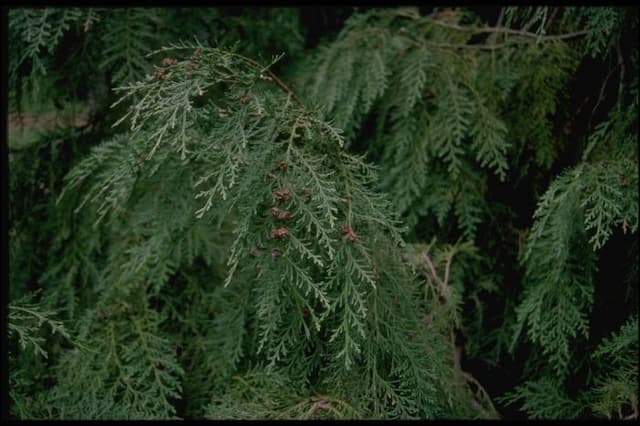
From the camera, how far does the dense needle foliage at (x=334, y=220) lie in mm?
1486

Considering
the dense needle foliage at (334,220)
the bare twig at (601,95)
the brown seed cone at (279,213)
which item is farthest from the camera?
the bare twig at (601,95)

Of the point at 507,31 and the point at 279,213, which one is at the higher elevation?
the point at 507,31

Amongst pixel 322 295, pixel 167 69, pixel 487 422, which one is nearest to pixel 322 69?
pixel 167 69

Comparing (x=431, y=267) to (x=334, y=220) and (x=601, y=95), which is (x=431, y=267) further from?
(x=601, y=95)

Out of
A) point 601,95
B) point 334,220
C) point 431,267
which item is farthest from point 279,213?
point 601,95

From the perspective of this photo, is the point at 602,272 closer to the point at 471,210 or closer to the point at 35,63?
the point at 471,210

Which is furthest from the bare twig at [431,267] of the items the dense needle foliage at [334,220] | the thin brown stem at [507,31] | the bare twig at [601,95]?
the thin brown stem at [507,31]

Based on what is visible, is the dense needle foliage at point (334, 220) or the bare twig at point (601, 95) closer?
the dense needle foliage at point (334, 220)

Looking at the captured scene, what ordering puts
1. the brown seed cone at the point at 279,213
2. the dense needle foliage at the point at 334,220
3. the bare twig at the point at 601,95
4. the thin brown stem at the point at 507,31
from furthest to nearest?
the thin brown stem at the point at 507,31 → the bare twig at the point at 601,95 → the dense needle foliage at the point at 334,220 → the brown seed cone at the point at 279,213

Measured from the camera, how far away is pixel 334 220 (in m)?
1.52

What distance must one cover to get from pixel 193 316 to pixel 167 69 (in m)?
1.13

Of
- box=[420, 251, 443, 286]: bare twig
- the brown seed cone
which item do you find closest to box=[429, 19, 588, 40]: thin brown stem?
box=[420, 251, 443, 286]: bare twig

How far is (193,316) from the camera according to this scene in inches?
87.3

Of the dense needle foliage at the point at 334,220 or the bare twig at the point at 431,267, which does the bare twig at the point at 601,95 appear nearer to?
the dense needle foliage at the point at 334,220
